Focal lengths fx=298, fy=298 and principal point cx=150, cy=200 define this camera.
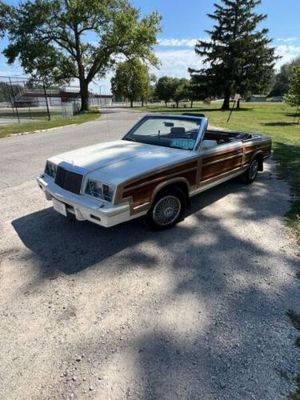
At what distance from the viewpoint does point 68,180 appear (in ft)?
11.7

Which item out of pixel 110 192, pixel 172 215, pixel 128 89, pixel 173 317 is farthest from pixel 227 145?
pixel 128 89

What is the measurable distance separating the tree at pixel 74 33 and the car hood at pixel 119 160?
29.9 meters

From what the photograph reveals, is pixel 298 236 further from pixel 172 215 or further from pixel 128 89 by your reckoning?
pixel 128 89

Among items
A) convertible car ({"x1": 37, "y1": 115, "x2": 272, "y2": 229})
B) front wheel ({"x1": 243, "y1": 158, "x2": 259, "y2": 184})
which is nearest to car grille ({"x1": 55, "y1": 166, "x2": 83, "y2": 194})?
convertible car ({"x1": 37, "y1": 115, "x2": 272, "y2": 229})

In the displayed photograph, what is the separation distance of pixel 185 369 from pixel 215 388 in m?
0.23

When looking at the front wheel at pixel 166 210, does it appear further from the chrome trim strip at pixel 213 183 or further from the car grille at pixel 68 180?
the car grille at pixel 68 180

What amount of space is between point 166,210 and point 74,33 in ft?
110

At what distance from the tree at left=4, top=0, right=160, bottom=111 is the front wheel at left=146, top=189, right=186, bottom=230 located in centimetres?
3046

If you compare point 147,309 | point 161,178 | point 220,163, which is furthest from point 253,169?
point 147,309

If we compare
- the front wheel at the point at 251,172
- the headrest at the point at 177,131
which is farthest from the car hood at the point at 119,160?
the front wheel at the point at 251,172

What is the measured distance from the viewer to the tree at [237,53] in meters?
38.3

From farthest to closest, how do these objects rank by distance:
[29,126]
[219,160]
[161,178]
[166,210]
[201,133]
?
[29,126]
[219,160]
[201,133]
[166,210]
[161,178]

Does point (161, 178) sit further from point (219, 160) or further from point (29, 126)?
point (29, 126)

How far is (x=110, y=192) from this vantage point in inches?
124
